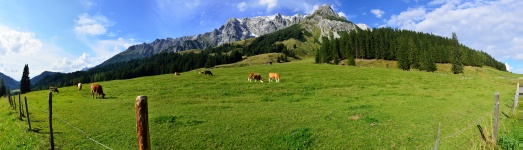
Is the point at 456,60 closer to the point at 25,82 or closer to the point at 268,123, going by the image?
the point at 268,123

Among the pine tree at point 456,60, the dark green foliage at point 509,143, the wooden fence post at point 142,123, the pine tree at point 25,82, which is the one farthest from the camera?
the pine tree at point 25,82

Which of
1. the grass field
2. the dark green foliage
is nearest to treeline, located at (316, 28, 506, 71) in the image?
the grass field

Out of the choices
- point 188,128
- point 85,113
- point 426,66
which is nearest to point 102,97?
point 85,113

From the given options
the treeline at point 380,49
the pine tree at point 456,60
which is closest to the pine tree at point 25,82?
the treeline at point 380,49

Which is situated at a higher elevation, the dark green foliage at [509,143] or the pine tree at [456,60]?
the pine tree at [456,60]

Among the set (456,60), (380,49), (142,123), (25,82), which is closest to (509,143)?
(142,123)

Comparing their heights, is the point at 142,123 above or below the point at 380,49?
below

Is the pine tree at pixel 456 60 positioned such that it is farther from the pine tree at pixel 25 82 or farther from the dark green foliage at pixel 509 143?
the pine tree at pixel 25 82

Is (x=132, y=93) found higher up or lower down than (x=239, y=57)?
lower down

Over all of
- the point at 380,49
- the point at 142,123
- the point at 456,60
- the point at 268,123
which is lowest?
the point at 268,123

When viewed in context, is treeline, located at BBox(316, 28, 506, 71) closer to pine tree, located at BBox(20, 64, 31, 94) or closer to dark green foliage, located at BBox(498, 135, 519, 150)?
dark green foliage, located at BBox(498, 135, 519, 150)

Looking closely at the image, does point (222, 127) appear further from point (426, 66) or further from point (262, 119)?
point (426, 66)

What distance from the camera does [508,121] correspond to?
19844mm

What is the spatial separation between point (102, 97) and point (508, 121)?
3881 cm
